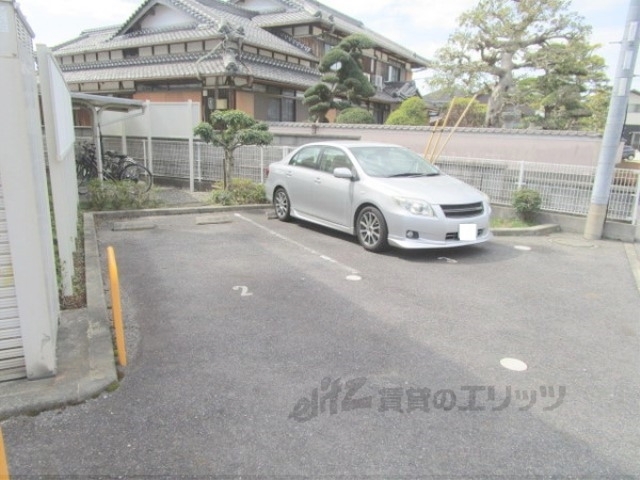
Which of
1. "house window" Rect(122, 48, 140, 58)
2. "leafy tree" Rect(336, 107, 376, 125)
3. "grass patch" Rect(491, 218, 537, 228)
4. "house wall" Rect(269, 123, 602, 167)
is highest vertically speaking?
"house window" Rect(122, 48, 140, 58)

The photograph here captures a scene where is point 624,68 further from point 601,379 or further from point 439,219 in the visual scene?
point 601,379

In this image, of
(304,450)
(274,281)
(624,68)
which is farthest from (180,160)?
(304,450)

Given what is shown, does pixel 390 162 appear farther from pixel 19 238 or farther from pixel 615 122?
pixel 19 238

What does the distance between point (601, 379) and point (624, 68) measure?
588 cm

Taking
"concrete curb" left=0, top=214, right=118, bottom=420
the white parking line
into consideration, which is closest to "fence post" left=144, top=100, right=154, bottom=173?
the white parking line

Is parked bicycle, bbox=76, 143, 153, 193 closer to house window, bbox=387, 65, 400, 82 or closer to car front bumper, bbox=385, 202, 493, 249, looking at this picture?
car front bumper, bbox=385, 202, 493, 249

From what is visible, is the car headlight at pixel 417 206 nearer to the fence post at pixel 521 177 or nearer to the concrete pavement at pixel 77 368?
the fence post at pixel 521 177

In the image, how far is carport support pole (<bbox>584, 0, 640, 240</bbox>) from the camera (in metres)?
6.90

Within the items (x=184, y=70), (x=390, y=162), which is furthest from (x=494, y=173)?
(x=184, y=70)

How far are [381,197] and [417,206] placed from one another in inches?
20.1

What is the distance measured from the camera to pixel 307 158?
761 centimetres

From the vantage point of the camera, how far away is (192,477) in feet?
7.14

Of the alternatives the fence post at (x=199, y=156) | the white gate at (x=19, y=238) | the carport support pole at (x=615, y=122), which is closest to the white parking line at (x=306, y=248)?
the fence post at (x=199, y=156)

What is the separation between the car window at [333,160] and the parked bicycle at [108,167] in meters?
4.81
